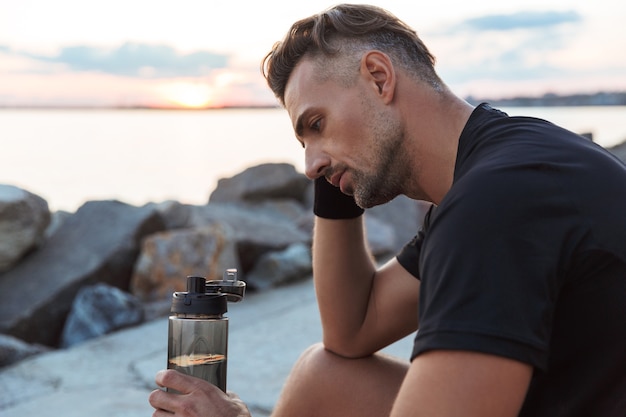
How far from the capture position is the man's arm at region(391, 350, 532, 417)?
1.14m

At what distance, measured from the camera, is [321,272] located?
88.1 inches

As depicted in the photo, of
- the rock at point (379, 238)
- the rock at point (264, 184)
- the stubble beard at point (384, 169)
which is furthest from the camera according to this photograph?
the rock at point (264, 184)

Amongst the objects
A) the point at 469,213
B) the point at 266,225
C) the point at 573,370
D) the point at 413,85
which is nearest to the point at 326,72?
the point at 413,85

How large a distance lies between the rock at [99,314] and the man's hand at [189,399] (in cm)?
288

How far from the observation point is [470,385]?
1.14 m

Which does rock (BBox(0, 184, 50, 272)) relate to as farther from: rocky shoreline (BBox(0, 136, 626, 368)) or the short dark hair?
the short dark hair

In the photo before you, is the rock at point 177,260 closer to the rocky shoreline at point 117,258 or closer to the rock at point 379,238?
the rocky shoreline at point 117,258

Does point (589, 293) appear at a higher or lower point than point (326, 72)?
lower

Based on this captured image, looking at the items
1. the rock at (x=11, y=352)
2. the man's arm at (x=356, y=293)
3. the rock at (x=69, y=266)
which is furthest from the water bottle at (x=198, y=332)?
the rock at (x=69, y=266)

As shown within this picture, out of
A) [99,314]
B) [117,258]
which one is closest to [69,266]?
[117,258]

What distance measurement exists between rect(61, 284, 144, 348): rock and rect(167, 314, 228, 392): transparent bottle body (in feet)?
9.47

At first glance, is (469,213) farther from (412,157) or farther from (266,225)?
(266,225)

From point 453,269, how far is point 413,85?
619mm

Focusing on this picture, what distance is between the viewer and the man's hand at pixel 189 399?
1508 mm
